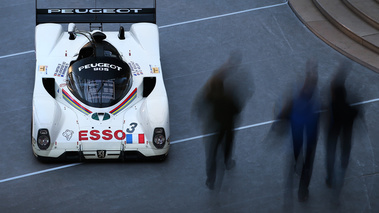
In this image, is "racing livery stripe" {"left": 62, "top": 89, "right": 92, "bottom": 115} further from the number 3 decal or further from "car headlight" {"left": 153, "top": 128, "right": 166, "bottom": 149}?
"car headlight" {"left": 153, "top": 128, "right": 166, "bottom": 149}

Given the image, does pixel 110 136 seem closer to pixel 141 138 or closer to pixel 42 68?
pixel 141 138

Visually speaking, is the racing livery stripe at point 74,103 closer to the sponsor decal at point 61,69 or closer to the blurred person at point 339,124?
the sponsor decal at point 61,69

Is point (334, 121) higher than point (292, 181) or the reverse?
higher

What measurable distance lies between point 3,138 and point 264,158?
397 centimetres

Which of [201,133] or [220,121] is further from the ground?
[220,121]

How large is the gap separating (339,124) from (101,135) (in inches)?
131

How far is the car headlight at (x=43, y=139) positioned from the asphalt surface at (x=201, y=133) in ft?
1.31

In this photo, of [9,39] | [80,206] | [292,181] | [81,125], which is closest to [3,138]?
[81,125]

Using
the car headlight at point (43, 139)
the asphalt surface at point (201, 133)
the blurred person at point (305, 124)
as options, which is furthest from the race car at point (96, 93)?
the blurred person at point (305, 124)

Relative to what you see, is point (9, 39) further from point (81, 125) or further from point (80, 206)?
point (80, 206)

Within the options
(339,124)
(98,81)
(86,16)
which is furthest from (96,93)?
(339,124)

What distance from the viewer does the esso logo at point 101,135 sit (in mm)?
9672

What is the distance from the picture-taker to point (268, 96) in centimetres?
1162

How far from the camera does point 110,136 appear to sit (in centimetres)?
972
